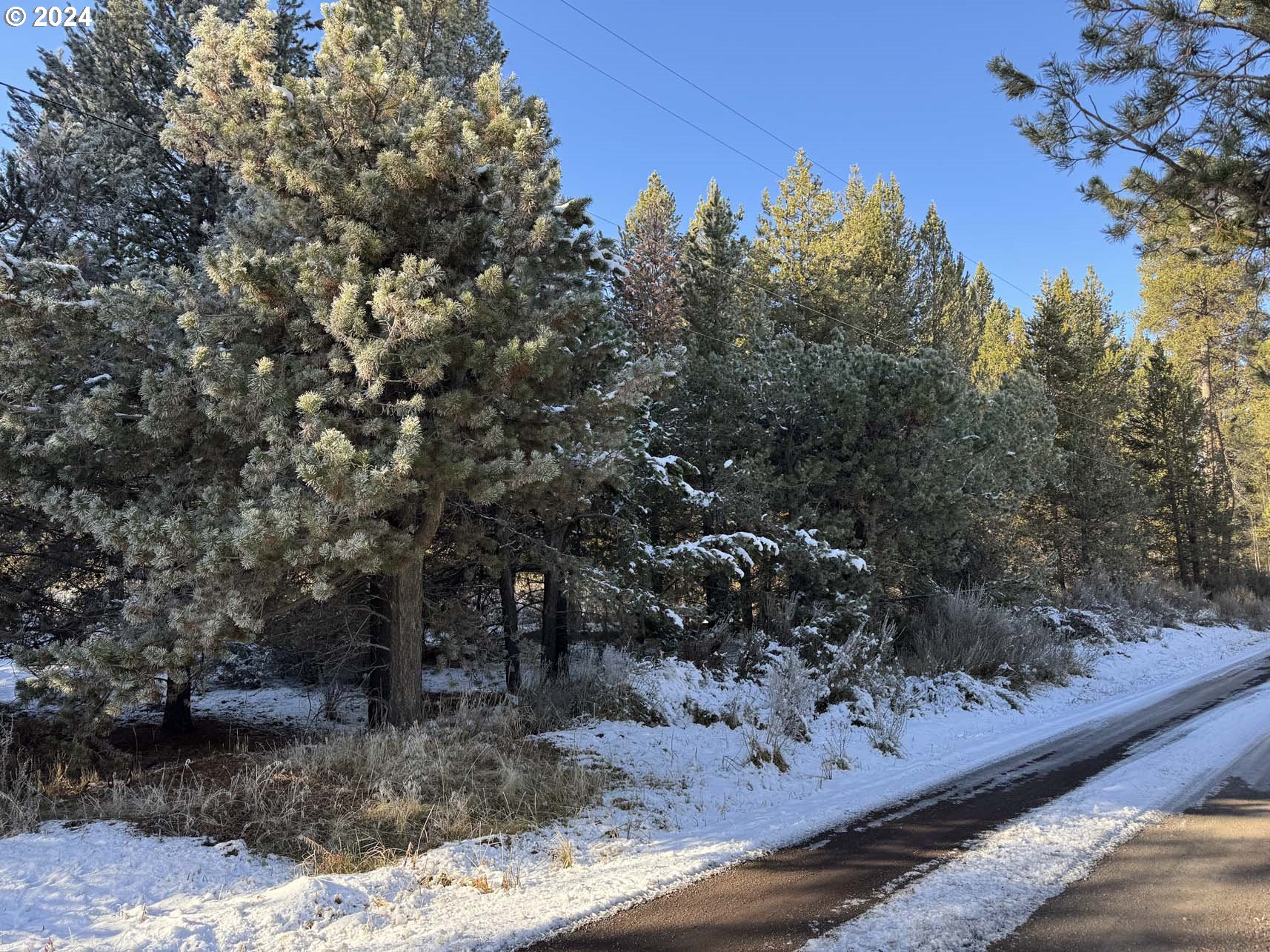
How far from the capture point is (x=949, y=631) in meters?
12.7

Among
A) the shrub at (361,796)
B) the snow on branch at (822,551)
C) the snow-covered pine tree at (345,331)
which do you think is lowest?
the shrub at (361,796)

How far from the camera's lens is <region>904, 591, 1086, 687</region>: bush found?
1170 cm

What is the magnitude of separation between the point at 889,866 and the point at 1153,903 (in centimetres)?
132

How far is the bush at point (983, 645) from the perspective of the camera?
1170 cm

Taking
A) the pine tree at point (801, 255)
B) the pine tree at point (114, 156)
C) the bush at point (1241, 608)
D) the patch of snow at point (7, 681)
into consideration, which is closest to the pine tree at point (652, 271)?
the pine tree at point (801, 255)

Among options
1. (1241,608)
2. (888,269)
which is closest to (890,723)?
(888,269)

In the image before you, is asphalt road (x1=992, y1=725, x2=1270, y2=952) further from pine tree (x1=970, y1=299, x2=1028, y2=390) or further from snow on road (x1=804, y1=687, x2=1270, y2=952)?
pine tree (x1=970, y1=299, x2=1028, y2=390)

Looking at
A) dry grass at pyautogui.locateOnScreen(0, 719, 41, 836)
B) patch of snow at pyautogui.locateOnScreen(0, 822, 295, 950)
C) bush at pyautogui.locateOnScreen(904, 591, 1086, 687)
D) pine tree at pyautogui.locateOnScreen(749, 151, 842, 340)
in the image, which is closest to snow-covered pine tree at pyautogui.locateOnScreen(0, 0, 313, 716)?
dry grass at pyautogui.locateOnScreen(0, 719, 41, 836)

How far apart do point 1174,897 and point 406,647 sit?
242 inches

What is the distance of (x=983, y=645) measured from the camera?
39.7 ft

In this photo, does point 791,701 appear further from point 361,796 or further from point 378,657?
point 378,657

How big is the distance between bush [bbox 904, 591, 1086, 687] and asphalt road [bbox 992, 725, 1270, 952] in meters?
6.50

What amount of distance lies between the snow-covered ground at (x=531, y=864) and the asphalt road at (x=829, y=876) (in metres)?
0.19

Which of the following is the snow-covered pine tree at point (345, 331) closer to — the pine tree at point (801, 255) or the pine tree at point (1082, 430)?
the pine tree at point (801, 255)
